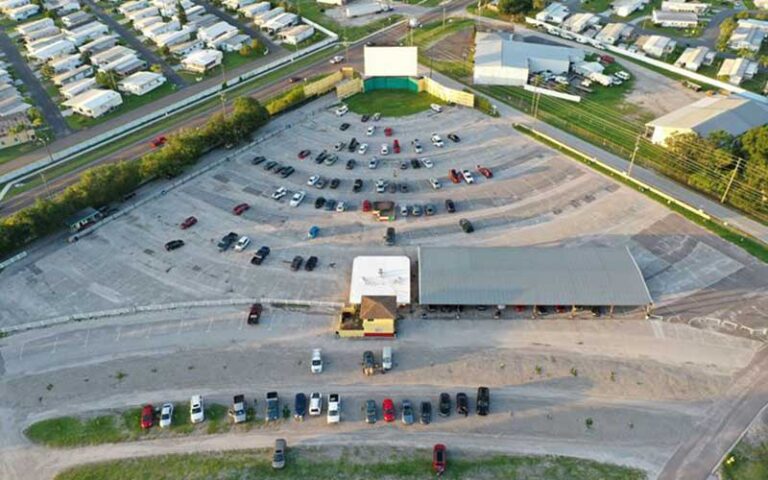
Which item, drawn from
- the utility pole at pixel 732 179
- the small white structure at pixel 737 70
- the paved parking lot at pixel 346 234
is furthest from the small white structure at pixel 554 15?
the utility pole at pixel 732 179

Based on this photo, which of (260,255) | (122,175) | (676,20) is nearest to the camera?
(260,255)

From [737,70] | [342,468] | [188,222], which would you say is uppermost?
[737,70]

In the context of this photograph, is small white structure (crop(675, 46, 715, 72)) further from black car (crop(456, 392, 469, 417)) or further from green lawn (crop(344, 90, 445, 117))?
black car (crop(456, 392, 469, 417))

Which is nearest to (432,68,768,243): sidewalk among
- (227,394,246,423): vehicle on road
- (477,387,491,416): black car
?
(477,387,491,416): black car

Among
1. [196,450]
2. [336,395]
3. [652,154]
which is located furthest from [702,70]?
[196,450]

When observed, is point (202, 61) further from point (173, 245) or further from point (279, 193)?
point (173, 245)

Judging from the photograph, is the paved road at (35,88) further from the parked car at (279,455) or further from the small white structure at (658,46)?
the small white structure at (658,46)

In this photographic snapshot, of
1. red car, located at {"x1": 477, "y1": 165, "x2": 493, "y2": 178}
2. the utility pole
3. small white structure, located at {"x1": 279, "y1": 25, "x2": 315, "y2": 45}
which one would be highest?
small white structure, located at {"x1": 279, "y1": 25, "x2": 315, "y2": 45}

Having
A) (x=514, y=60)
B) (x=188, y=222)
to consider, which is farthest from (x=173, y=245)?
(x=514, y=60)
